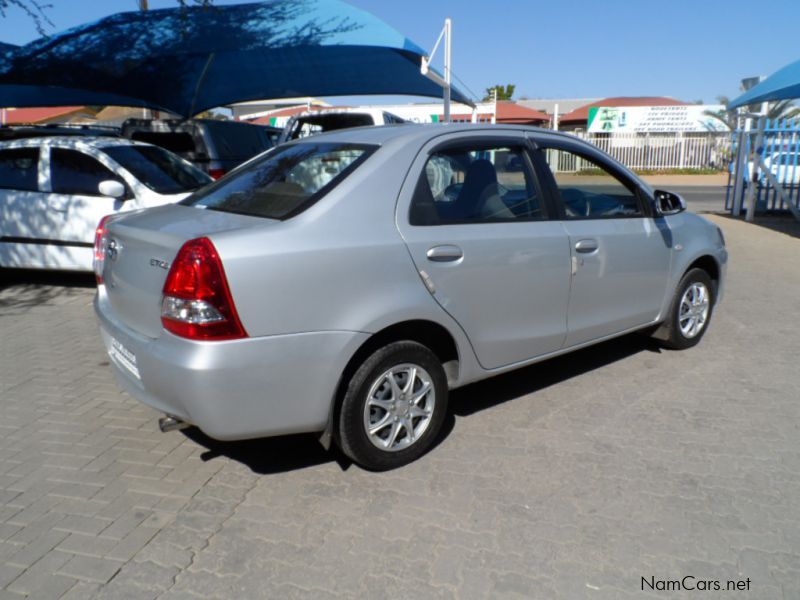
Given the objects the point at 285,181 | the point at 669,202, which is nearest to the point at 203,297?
the point at 285,181

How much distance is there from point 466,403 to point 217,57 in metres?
12.2

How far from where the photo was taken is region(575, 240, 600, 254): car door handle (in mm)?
4220

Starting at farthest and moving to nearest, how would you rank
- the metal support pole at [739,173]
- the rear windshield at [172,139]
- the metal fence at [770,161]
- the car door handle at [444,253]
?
the metal support pole at [739,173] < the metal fence at [770,161] < the rear windshield at [172,139] < the car door handle at [444,253]

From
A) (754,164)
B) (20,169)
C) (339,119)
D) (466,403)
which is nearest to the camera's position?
(466,403)

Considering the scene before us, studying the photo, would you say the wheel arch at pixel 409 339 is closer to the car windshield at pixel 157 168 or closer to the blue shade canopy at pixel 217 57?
the car windshield at pixel 157 168

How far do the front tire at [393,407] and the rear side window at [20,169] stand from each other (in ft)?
19.8

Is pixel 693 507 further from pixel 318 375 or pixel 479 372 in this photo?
pixel 318 375

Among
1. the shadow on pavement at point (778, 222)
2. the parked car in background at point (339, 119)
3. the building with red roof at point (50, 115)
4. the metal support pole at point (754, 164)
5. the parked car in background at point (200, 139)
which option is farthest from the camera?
the building with red roof at point (50, 115)

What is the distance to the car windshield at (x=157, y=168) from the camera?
25.1 ft

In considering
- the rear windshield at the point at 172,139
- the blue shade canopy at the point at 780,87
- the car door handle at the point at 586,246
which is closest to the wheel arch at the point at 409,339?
the car door handle at the point at 586,246

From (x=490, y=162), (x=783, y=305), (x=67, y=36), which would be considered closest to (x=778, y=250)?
(x=783, y=305)

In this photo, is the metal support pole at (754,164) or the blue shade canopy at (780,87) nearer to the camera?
the blue shade canopy at (780,87)

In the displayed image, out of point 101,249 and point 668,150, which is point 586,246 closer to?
point 101,249

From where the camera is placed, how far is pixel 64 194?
24.6ft
